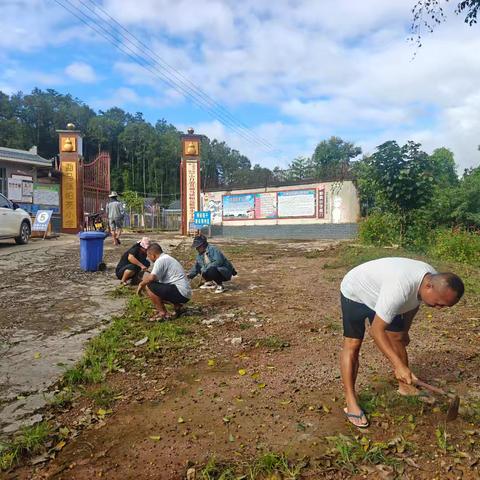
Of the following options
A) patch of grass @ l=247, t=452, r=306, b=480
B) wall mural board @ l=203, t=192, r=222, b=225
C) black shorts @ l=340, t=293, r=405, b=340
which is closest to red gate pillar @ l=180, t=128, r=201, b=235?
wall mural board @ l=203, t=192, r=222, b=225

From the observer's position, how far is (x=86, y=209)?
22.9m

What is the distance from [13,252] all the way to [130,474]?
10.9 meters

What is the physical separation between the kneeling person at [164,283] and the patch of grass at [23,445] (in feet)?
9.19

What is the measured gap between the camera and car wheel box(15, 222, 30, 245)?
47.0ft

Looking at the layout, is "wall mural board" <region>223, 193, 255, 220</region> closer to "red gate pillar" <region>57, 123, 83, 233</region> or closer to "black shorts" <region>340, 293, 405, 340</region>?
"red gate pillar" <region>57, 123, 83, 233</region>

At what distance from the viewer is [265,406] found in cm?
368

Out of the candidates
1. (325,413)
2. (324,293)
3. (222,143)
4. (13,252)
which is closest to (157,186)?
(222,143)

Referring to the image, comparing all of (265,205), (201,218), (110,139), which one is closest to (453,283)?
(201,218)

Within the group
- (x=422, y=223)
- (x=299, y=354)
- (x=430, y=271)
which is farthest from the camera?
(x=422, y=223)

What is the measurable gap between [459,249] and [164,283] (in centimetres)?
899

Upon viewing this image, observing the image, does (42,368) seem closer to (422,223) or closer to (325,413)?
(325,413)

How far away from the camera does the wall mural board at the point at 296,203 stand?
2405 cm

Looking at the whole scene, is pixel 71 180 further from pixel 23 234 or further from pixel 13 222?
pixel 13 222

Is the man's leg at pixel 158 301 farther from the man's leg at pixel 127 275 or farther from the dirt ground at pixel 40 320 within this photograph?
the man's leg at pixel 127 275
